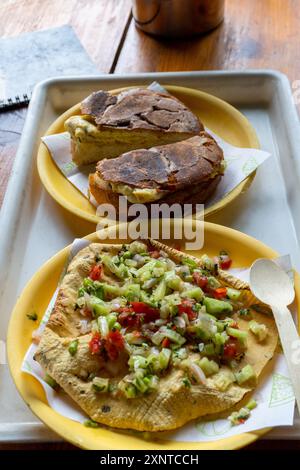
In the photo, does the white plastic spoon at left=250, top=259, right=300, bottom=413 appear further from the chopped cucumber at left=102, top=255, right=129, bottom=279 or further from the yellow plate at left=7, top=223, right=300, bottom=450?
the chopped cucumber at left=102, top=255, right=129, bottom=279

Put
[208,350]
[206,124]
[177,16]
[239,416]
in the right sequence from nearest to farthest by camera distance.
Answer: [239,416] < [208,350] < [206,124] < [177,16]

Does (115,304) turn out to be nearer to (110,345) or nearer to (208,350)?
(110,345)

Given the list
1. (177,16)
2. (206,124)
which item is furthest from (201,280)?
(177,16)

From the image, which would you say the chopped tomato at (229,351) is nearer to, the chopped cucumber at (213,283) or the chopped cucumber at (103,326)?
the chopped cucumber at (213,283)

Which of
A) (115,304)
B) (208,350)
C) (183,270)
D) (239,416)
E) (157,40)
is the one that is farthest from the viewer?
(157,40)

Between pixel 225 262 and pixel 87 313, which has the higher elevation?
pixel 87 313

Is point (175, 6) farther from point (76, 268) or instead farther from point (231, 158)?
point (76, 268)

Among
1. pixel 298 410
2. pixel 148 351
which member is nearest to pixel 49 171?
pixel 148 351

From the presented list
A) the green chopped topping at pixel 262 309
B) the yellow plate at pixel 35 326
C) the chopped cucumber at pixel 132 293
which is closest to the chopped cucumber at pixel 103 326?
the chopped cucumber at pixel 132 293
